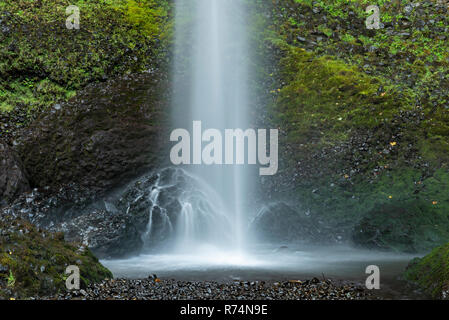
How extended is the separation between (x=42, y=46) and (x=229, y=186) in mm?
9752

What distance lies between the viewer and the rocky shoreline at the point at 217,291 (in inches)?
238

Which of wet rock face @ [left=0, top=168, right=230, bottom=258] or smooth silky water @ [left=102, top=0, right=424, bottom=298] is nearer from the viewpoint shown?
smooth silky water @ [left=102, top=0, right=424, bottom=298]

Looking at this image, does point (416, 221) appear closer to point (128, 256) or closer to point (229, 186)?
point (229, 186)

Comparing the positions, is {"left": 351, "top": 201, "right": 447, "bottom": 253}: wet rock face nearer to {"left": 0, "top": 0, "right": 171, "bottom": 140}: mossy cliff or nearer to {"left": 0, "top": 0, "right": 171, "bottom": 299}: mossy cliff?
{"left": 0, "top": 0, "right": 171, "bottom": 299}: mossy cliff

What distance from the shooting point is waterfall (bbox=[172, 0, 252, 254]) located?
46.3 feet

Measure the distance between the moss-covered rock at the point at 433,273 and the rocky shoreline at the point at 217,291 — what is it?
3.33 ft

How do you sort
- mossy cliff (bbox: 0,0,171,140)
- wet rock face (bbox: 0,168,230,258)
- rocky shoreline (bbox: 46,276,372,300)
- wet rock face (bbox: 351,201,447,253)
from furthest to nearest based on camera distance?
mossy cliff (bbox: 0,0,171,140) < wet rock face (bbox: 351,201,447,253) < wet rock face (bbox: 0,168,230,258) < rocky shoreline (bbox: 46,276,372,300)

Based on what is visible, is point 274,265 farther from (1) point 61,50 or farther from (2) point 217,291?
(1) point 61,50

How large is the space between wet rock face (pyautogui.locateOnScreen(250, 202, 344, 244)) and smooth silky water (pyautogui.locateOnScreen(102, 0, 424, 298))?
17.6 inches

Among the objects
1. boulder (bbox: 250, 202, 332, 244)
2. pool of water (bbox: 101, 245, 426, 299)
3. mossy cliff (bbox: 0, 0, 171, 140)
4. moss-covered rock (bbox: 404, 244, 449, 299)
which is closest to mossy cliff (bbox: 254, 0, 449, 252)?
boulder (bbox: 250, 202, 332, 244)

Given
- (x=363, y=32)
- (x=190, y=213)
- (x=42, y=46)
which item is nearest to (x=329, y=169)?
(x=190, y=213)

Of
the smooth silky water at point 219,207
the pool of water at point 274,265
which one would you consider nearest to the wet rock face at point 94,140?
the smooth silky water at point 219,207

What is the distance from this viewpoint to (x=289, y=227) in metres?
12.7

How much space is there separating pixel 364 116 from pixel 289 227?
5280 mm
